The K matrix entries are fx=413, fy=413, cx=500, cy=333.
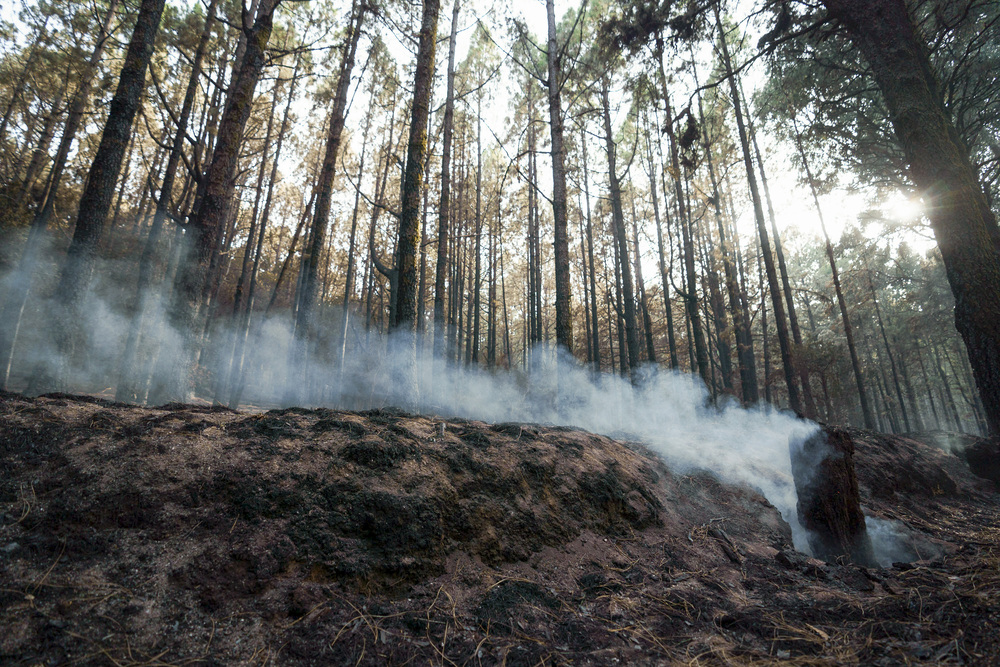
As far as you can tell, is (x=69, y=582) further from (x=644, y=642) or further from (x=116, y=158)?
(x=116, y=158)

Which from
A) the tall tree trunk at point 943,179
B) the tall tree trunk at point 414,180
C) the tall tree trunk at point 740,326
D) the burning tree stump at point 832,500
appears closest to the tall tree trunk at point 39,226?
the tall tree trunk at point 414,180

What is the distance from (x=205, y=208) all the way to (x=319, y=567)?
19.2ft

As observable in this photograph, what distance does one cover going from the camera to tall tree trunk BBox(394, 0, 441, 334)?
→ 20.2 feet

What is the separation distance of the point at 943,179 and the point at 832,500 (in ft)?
10.6

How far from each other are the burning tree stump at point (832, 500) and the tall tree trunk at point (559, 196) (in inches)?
179

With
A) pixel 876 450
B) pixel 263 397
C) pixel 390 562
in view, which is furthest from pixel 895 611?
pixel 263 397

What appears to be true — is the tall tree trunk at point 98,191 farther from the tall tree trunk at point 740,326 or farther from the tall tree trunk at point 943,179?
the tall tree trunk at point 740,326

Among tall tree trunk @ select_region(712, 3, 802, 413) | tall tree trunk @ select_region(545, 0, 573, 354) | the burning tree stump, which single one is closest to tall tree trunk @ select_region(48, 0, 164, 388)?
tall tree trunk @ select_region(545, 0, 573, 354)

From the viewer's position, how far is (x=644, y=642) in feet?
7.00

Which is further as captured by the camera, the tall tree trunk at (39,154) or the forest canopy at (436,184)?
the tall tree trunk at (39,154)

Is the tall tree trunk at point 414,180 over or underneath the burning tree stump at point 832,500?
over

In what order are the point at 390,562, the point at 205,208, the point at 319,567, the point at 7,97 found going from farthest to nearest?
the point at 7,97, the point at 205,208, the point at 390,562, the point at 319,567

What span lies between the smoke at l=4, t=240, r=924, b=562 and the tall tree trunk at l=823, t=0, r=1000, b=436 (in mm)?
1723

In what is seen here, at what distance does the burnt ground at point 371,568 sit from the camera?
176 cm
